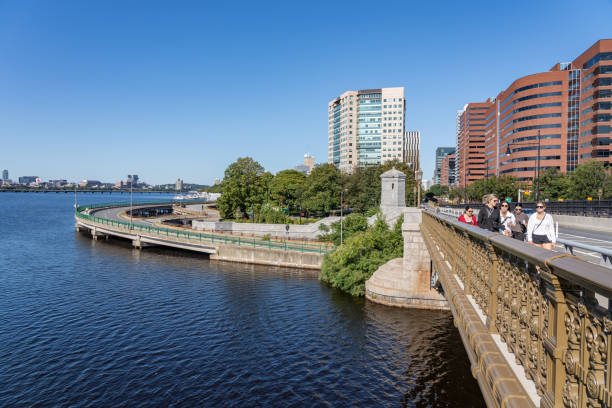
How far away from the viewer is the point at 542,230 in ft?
28.3

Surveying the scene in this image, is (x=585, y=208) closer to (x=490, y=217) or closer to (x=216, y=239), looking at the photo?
(x=490, y=217)

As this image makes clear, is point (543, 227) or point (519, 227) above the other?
point (543, 227)

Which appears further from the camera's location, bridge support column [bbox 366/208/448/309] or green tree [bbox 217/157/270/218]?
green tree [bbox 217/157/270/218]

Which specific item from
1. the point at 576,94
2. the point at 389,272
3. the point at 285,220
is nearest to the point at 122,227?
the point at 285,220

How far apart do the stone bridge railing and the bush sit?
26883mm

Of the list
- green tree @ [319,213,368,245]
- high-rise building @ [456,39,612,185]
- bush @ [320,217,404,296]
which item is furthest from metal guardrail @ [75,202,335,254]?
high-rise building @ [456,39,612,185]

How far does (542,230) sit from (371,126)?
156m

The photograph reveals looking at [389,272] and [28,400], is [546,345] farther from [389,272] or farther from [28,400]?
[389,272]

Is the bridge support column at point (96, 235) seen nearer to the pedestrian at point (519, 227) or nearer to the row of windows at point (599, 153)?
the pedestrian at point (519, 227)

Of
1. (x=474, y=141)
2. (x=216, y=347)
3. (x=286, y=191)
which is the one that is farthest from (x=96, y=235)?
(x=474, y=141)

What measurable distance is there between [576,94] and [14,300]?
118 m

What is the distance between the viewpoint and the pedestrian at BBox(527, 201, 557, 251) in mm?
8477

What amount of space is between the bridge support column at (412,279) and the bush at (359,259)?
3431 millimetres

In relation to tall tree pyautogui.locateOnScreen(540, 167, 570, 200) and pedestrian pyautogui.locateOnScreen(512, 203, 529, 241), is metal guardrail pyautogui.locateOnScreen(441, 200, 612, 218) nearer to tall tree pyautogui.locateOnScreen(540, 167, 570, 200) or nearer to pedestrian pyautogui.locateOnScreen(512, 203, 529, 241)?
tall tree pyautogui.locateOnScreen(540, 167, 570, 200)
